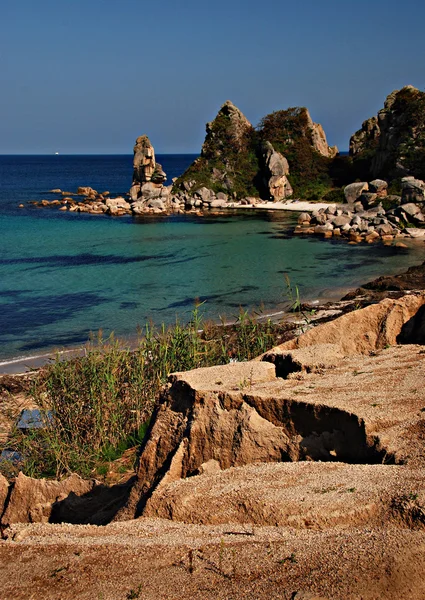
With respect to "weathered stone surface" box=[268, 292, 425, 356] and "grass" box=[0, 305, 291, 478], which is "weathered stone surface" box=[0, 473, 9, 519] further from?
"weathered stone surface" box=[268, 292, 425, 356]

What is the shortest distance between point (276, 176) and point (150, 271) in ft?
131

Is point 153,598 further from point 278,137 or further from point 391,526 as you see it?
point 278,137

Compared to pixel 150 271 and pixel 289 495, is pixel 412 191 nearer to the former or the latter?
pixel 150 271

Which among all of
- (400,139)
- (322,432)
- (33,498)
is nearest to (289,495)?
(322,432)

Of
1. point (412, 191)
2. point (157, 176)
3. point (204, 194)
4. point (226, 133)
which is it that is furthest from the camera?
point (226, 133)

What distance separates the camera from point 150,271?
126ft

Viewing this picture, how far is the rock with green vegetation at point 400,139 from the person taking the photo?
64562 mm

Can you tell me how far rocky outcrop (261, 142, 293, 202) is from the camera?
7494 cm

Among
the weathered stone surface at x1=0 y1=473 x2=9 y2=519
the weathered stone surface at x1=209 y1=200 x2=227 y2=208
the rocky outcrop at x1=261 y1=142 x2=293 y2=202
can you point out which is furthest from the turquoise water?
the rocky outcrop at x1=261 y1=142 x2=293 y2=202

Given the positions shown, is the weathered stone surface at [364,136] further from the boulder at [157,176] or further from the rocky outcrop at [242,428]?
the rocky outcrop at [242,428]

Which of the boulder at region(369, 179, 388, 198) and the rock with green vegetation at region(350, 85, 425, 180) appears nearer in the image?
the boulder at region(369, 179, 388, 198)

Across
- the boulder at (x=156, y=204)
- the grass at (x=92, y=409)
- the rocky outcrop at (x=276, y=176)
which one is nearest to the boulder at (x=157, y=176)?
the boulder at (x=156, y=204)

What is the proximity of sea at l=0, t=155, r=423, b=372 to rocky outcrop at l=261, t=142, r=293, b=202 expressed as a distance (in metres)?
10.4

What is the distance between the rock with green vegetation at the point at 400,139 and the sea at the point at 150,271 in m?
12.2
